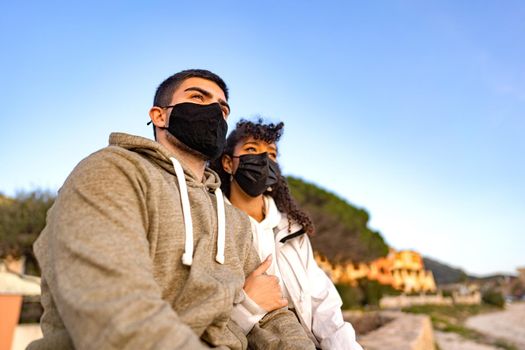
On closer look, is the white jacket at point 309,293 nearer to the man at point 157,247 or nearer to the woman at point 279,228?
the woman at point 279,228

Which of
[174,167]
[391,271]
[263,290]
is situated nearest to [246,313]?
[263,290]

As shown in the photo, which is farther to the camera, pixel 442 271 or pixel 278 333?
pixel 442 271

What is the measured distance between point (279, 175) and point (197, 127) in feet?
5.07

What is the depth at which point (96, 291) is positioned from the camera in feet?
3.18

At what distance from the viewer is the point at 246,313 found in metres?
1.73

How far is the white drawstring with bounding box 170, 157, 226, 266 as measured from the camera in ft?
4.60

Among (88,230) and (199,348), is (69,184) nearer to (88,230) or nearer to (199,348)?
(88,230)

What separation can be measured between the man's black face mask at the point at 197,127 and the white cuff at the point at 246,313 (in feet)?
2.59

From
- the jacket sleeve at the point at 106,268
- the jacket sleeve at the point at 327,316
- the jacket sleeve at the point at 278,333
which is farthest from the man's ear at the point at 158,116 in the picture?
the jacket sleeve at the point at 327,316

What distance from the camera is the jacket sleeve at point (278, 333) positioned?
1.71 metres

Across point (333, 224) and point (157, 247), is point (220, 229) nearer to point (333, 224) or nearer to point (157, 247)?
point (157, 247)

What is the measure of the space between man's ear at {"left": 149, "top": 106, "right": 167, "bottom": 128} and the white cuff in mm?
1011

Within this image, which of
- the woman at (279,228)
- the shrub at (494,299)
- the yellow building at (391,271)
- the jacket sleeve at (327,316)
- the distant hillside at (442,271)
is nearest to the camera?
the jacket sleeve at (327,316)

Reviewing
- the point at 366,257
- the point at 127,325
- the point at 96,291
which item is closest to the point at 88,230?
the point at 96,291
